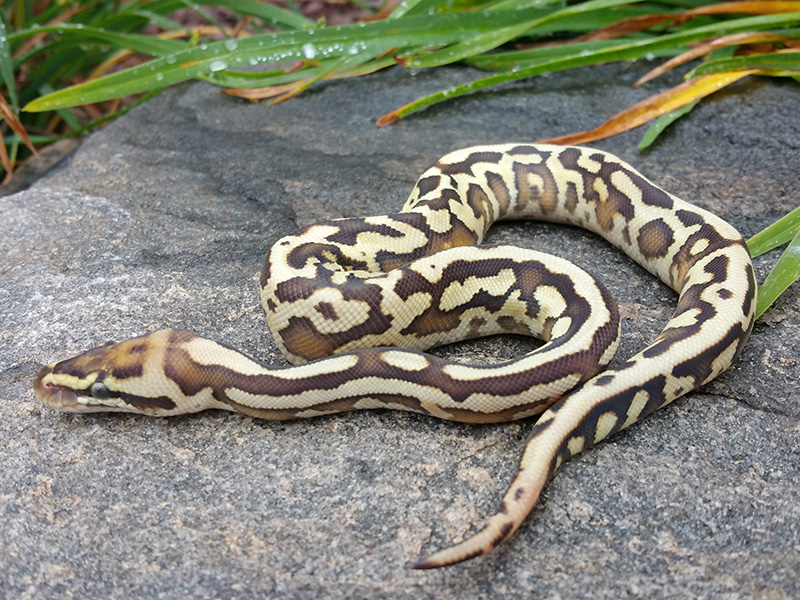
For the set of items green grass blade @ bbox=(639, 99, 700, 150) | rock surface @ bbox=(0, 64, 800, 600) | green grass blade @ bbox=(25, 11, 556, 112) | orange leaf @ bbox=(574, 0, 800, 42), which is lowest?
rock surface @ bbox=(0, 64, 800, 600)

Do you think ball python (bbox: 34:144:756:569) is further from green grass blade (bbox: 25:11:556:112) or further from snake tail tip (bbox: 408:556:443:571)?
green grass blade (bbox: 25:11:556:112)

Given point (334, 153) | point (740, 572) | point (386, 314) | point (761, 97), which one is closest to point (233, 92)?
point (334, 153)

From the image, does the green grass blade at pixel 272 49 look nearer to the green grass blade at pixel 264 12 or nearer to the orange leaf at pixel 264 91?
the orange leaf at pixel 264 91

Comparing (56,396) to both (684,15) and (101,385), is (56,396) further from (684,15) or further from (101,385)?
(684,15)

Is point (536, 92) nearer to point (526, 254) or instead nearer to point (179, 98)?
point (526, 254)

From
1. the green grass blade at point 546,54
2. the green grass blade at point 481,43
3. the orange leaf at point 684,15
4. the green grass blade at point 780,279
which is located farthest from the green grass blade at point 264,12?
the green grass blade at point 780,279

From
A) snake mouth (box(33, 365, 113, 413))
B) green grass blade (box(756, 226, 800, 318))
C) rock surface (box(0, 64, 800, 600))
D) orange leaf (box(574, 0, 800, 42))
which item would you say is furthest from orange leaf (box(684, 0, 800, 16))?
snake mouth (box(33, 365, 113, 413))
